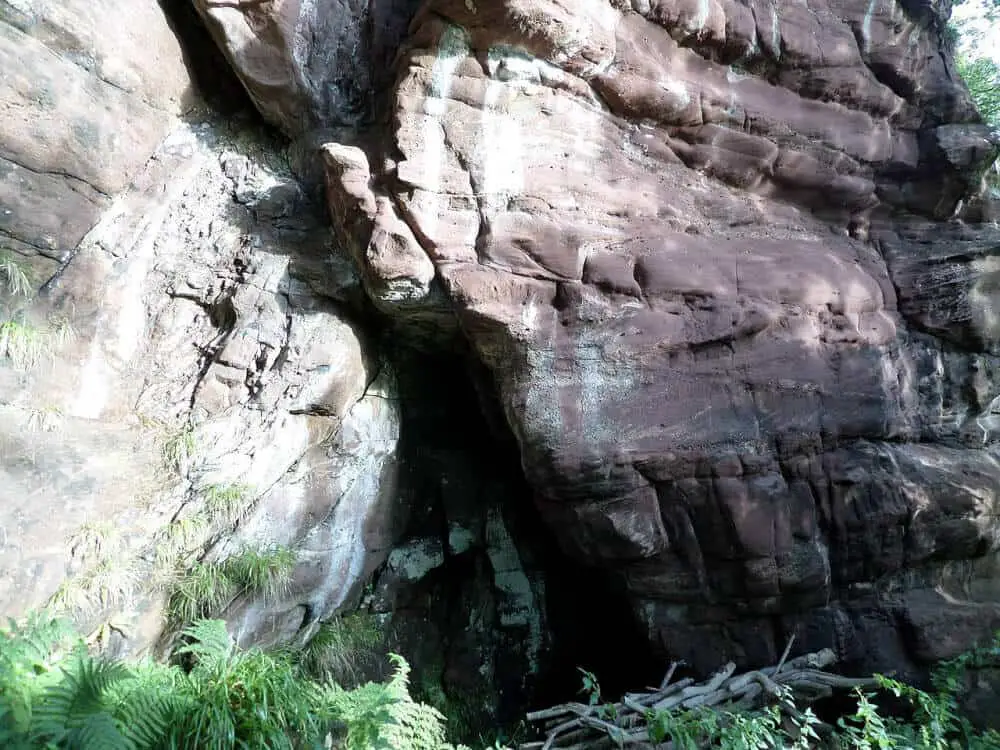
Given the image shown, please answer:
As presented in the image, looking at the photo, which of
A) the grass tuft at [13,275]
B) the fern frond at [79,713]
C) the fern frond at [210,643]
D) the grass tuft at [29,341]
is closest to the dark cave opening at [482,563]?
the fern frond at [210,643]

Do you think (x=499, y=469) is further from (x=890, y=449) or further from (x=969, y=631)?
(x=969, y=631)

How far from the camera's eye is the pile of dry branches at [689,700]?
436 cm

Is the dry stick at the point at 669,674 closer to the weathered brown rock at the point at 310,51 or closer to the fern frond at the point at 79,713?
the fern frond at the point at 79,713

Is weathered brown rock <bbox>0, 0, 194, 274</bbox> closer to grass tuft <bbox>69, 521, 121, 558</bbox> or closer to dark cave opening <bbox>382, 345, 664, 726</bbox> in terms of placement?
grass tuft <bbox>69, 521, 121, 558</bbox>

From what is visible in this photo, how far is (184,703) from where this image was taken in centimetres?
367

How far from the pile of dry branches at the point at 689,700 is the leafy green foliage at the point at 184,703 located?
3.35ft

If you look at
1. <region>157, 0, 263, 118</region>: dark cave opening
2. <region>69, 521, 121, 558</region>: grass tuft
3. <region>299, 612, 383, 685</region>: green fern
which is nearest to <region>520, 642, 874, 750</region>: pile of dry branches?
<region>299, 612, 383, 685</region>: green fern

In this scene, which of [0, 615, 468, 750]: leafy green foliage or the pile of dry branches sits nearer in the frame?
[0, 615, 468, 750]: leafy green foliage

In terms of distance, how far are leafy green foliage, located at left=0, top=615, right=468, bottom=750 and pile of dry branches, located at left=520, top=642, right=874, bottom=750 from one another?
1020mm

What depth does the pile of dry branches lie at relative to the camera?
4359mm

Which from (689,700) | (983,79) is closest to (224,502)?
(689,700)

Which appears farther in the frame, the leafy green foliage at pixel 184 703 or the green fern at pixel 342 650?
the green fern at pixel 342 650

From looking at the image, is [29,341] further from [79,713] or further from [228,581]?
[79,713]

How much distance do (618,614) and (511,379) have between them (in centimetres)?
271
